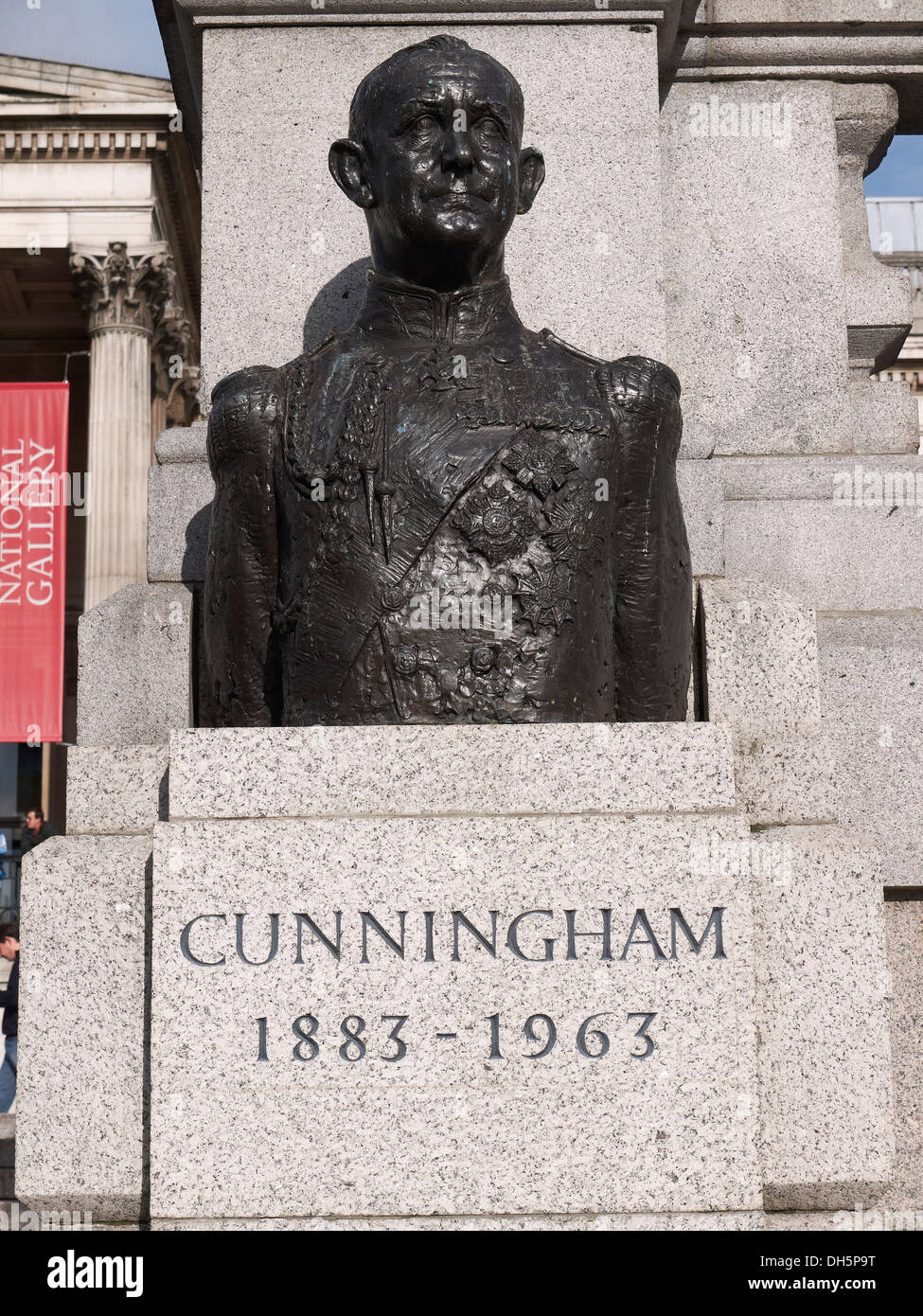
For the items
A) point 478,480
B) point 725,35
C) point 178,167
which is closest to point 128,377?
point 178,167

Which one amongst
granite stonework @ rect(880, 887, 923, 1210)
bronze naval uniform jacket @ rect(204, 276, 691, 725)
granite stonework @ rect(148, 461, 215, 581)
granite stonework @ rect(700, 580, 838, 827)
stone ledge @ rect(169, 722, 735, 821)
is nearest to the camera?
stone ledge @ rect(169, 722, 735, 821)

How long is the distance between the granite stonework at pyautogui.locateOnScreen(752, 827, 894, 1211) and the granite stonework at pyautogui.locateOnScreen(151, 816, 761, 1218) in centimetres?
45

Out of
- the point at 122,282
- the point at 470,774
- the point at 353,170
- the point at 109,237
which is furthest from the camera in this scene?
the point at 109,237

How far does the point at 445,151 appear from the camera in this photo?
20.6 feet

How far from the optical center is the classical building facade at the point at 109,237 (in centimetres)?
3553

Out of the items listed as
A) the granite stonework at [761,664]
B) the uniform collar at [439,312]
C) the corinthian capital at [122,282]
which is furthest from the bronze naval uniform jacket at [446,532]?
the corinthian capital at [122,282]

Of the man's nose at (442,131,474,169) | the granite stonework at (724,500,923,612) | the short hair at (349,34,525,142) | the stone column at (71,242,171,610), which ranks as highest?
the stone column at (71,242,171,610)

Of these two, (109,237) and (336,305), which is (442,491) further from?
(109,237)

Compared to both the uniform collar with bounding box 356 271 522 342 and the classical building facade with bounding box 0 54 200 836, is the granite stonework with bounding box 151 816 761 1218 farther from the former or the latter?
the classical building facade with bounding box 0 54 200 836

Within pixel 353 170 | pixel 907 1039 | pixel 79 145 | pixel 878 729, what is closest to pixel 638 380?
pixel 353 170

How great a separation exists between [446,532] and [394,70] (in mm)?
1722

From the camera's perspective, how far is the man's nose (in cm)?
623

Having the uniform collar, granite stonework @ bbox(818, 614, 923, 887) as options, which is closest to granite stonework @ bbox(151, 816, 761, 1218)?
granite stonework @ bbox(818, 614, 923, 887)

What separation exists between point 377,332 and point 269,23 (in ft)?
7.10
